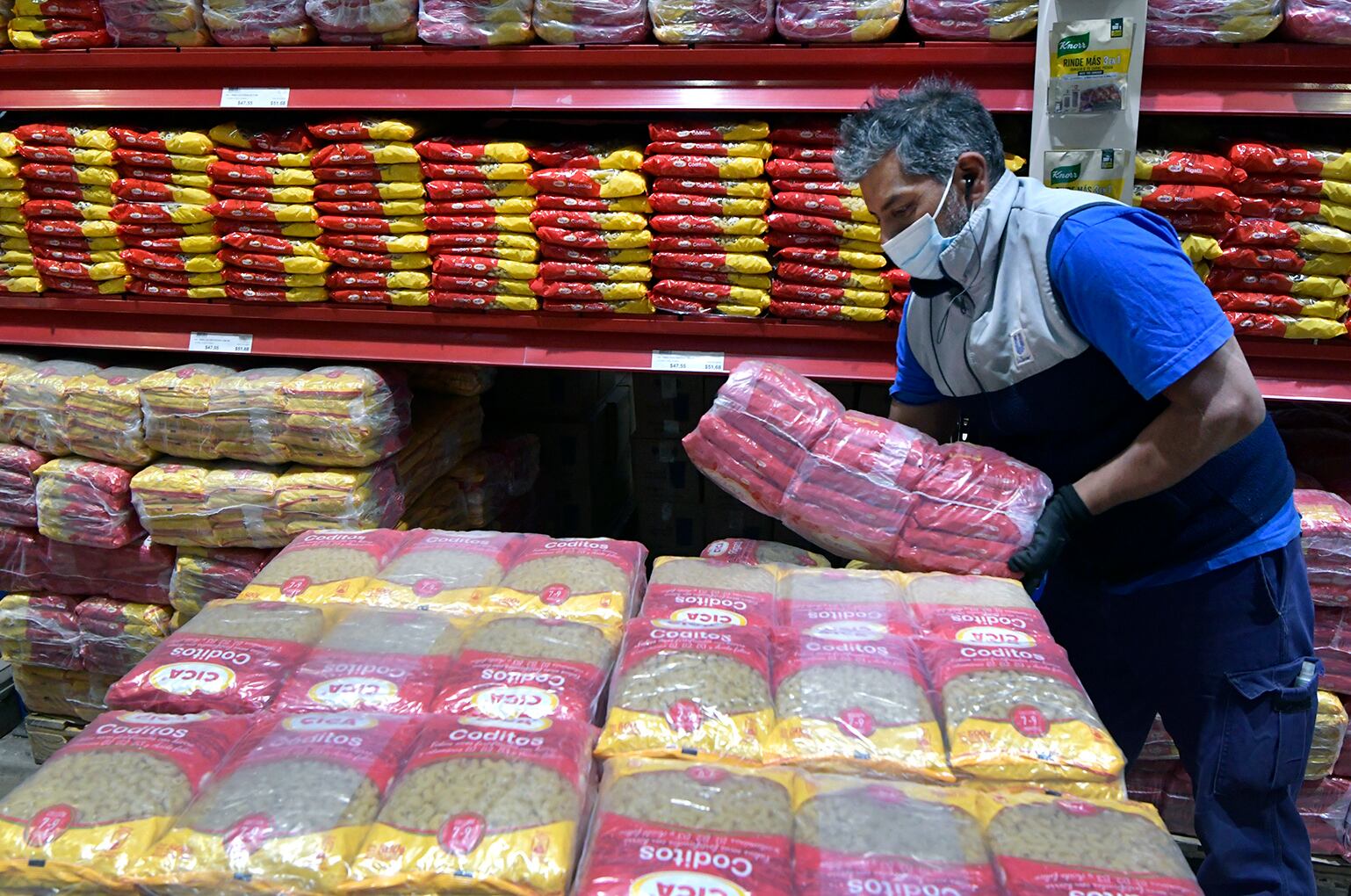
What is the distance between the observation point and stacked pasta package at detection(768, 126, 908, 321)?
2482 mm

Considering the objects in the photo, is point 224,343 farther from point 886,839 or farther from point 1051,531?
point 886,839

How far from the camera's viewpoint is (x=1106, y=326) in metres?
1.64

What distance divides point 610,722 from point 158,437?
209 centimetres

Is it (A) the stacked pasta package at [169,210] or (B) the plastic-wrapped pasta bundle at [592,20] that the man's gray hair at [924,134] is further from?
(A) the stacked pasta package at [169,210]

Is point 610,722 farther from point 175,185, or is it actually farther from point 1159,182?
point 175,185

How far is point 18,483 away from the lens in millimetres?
2965

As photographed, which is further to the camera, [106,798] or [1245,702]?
[1245,702]

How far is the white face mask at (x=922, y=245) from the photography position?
1758 millimetres

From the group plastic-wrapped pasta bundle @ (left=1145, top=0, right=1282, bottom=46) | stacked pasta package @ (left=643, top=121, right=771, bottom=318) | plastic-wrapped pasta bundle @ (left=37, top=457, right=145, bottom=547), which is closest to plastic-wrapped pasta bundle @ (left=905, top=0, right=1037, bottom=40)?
plastic-wrapped pasta bundle @ (left=1145, top=0, right=1282, bottom=46)

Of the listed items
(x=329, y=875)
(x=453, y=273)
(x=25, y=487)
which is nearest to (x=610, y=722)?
(x=329, y=875)

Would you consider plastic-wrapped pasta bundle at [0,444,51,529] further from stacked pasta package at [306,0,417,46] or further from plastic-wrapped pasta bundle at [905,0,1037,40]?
plastic-wrapped pasta bundle at [905,0,1037,40]

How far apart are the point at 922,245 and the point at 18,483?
9.01 ft

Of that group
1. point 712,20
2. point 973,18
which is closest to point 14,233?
point 712,20

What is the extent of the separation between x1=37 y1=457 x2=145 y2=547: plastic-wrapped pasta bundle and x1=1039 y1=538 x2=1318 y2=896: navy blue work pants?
265 centimetres
